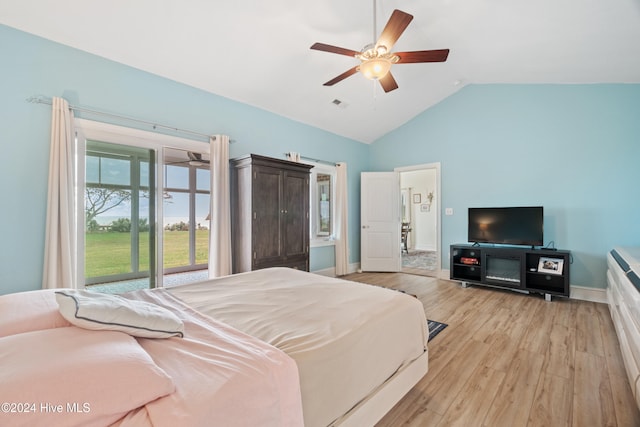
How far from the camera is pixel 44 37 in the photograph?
2551 millimetres

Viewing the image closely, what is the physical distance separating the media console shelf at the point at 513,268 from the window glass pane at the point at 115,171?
188 inches

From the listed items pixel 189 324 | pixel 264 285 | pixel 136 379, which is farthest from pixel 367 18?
pixel 136 379

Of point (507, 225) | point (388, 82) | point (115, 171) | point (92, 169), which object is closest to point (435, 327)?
point (507, 225)

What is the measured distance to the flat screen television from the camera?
4.04m

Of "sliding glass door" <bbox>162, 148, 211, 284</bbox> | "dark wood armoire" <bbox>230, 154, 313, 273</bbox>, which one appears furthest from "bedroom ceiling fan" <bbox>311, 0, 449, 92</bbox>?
"sliding glass door" <bbox>162, 148, 211, 284</bbox>

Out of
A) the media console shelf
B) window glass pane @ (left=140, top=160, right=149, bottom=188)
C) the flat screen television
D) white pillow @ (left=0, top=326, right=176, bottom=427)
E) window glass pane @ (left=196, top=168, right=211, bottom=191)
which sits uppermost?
window glass pane @ (left=196, top=168, right=211, bottom=191)

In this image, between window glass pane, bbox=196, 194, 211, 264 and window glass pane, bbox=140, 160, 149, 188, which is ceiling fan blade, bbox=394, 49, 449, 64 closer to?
window glass pane, bbox=140, 160, 149, 188

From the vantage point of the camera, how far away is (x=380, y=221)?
5758 millimetres

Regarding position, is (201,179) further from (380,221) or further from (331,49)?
(331,49)

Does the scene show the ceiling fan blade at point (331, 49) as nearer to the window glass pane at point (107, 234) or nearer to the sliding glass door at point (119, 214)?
the sliding glass door at point (119, 214)

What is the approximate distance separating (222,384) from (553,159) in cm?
518

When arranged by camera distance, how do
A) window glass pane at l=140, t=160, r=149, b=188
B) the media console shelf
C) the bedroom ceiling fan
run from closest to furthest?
the bedroom ceiling fan < window glass pane at l=140, t=160, r=149, b=188 < the media console shelf

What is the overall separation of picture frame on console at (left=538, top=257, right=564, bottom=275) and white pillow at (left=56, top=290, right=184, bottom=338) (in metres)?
4.63

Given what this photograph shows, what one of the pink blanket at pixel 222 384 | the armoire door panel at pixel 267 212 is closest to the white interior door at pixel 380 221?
the armoire door panel at pixel 267 212
